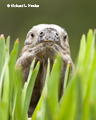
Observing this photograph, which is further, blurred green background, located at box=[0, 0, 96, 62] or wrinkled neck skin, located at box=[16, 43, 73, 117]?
blurred green background, located at box=[0, 0, 96, 62]

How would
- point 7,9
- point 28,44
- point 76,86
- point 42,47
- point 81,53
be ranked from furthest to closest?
point 7,9 < point 28,44 < point 42,47 < point 81,53 < point 76,86

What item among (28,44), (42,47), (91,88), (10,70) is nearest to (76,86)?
(91,88)

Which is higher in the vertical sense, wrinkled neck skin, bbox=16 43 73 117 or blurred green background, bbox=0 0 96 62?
blurred green background, bbox=0 0 96 62

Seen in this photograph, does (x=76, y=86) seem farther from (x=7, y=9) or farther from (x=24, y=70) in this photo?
(x=7, y=9)

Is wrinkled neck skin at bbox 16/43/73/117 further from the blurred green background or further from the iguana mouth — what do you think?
the blurred green background

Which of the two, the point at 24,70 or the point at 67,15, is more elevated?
the point at 67,15

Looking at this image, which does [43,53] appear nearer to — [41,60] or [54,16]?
[41,60]

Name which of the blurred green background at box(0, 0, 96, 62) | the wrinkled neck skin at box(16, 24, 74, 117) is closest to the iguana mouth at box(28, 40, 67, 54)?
the wrinkled neck skin at box(16, 24, 74, 117)

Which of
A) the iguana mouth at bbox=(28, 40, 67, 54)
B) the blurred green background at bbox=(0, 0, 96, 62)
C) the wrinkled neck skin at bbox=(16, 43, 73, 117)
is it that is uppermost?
the blurred green background at bbox=(0, 0, 96, 62)

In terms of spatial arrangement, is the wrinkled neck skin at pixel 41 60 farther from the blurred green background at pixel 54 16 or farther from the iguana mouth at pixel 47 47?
the blurred green background at pixel 54 16
